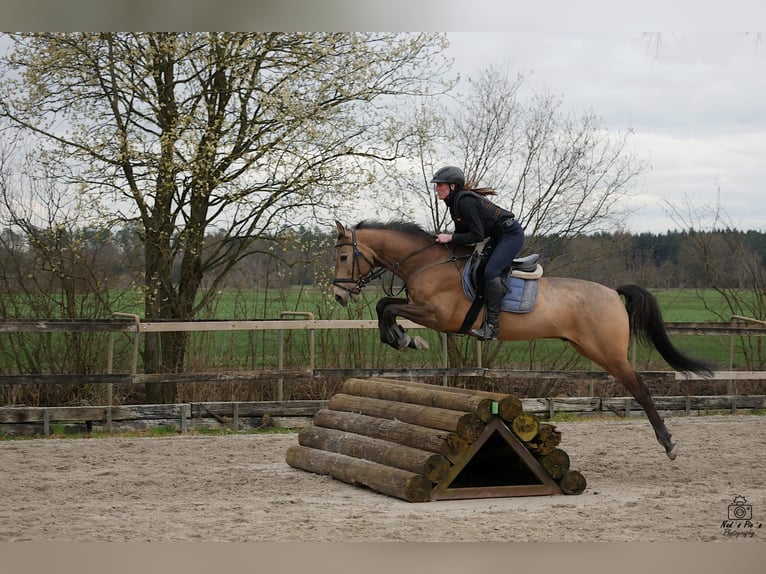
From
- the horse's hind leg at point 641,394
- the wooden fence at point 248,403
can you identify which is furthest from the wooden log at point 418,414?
the wooden fence at point 248,403

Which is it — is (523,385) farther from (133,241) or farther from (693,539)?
(693,539)

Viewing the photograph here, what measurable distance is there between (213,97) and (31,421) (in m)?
3.65

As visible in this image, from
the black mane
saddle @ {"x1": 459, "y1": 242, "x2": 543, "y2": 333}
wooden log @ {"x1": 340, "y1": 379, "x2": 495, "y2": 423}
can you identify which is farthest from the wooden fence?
saddle @ {"x1": 459, "y1": 242, "x2": 543, "y2": 333}

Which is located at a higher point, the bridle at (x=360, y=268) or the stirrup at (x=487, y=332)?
the bridle at (x=360, y=268)

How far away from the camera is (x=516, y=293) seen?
18.9ft

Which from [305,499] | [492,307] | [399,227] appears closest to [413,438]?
[305,499]

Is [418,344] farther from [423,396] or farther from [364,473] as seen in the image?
[364,473]

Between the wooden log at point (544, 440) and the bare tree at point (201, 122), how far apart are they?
4.30 meters

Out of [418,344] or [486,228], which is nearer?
[418,344]

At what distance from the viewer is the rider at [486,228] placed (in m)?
5.54

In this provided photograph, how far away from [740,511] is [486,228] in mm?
2117

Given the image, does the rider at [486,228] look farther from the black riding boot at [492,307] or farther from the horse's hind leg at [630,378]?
the horse's hind leg at [630,378]

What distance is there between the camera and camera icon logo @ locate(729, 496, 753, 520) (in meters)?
4.81

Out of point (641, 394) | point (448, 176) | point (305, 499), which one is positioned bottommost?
point (305, 499)
